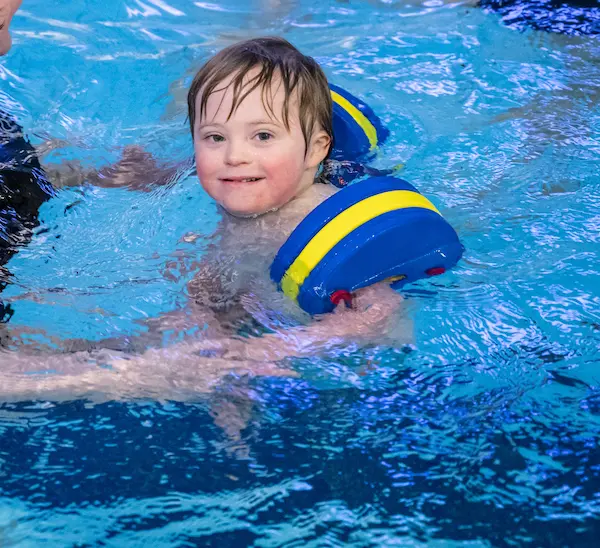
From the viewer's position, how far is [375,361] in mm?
2500

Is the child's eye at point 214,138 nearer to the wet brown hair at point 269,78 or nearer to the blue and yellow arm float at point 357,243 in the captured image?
the wet brown hair at point 269,78

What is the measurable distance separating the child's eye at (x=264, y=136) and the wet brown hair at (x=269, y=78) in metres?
0.07

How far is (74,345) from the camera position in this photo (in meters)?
2.60

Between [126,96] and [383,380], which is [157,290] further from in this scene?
[126,96]

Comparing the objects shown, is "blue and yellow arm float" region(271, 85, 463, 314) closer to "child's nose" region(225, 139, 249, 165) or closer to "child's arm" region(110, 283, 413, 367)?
"child's arm" region(110, 283, 413, 367)

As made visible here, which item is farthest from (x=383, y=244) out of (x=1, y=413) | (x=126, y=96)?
(x=126, y=96)

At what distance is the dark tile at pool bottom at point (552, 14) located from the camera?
17.4 ft

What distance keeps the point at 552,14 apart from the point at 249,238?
3.61 m

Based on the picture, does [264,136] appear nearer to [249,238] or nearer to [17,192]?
[249,238]

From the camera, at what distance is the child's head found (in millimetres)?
2729

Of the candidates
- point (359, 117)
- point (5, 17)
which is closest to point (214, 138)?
point (359, 117)

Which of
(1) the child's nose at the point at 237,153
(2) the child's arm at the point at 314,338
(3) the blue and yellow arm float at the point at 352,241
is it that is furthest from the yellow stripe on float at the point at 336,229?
(1) the child's nose at the point at 237,153

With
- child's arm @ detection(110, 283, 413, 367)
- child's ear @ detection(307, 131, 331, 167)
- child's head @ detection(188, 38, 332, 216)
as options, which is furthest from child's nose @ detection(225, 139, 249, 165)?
child's arm @ detection(110, 283, 413, 367)

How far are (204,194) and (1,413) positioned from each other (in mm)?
1528
